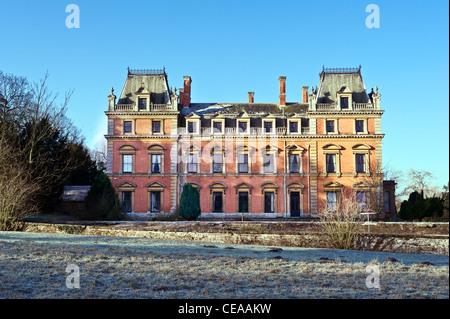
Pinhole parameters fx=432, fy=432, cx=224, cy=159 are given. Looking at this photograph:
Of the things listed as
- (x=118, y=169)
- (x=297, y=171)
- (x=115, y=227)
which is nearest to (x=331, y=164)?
(x=297, y=171)

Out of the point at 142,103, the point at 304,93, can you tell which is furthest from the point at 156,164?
the point at 304,93

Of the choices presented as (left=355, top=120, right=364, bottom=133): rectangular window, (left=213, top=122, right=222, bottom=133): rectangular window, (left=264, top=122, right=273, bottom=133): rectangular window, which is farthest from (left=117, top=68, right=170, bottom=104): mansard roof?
(left=355, top=120, right=364, bottom=133): rectangular window

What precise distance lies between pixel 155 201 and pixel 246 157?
9.27m

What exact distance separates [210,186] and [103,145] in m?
28.7

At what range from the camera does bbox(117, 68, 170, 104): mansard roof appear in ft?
135

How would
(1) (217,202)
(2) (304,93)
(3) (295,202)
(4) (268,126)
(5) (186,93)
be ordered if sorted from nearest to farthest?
(1) (217,202), (3) (295,202), (4) (268,126), (5) (186,93), (2) (304,93)

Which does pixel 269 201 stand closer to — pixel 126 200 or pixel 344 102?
pixel 344 102

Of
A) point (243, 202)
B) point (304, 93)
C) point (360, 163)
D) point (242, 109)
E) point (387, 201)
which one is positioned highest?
point (304, 93)

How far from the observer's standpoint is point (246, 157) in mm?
40062

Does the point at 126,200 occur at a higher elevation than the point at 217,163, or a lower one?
lower

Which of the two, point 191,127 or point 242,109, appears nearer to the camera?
point 191,127

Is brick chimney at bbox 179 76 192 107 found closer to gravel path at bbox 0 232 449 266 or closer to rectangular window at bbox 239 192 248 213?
rectangular window at bbox 239 192 248 213

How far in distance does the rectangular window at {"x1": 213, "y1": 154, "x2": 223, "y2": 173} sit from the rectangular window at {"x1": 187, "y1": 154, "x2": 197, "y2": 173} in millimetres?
1766
